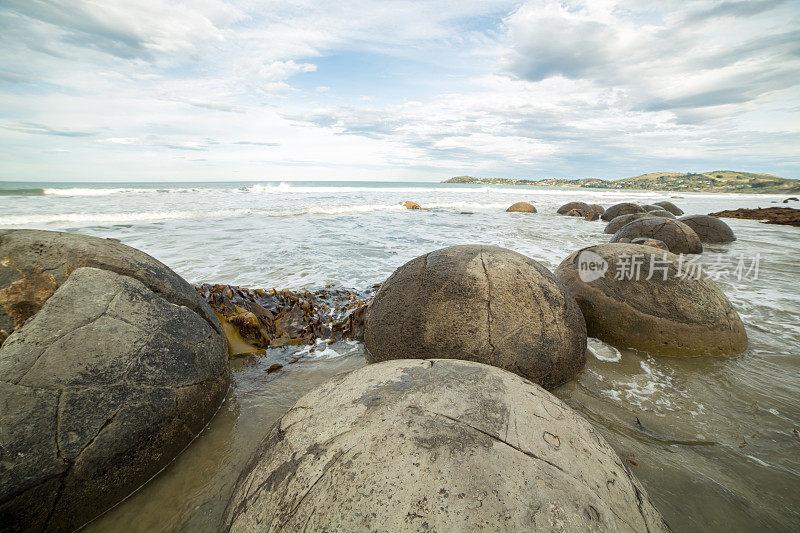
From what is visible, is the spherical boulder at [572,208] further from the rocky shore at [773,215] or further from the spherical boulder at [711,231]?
the spherical boulder at [711,231]

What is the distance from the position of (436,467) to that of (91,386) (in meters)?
2.06

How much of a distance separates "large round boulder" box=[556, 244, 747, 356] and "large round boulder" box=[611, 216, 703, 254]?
507 centimetres

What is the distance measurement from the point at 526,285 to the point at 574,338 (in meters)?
0.68

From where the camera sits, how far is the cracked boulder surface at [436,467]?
1122 mm

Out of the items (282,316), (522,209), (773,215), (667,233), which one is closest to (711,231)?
(667,233)

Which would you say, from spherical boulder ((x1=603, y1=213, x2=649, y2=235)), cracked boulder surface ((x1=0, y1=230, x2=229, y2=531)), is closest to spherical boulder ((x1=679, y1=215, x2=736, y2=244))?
spherical boulder ((x1=603, y1=213, x2=649, y2=235))

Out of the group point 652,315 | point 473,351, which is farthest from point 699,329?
point 473,351

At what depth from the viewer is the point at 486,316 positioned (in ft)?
9.32

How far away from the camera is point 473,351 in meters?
2.77

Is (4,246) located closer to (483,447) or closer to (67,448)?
(67,448)

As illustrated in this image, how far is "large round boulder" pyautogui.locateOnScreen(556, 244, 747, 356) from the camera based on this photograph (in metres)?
3.70
